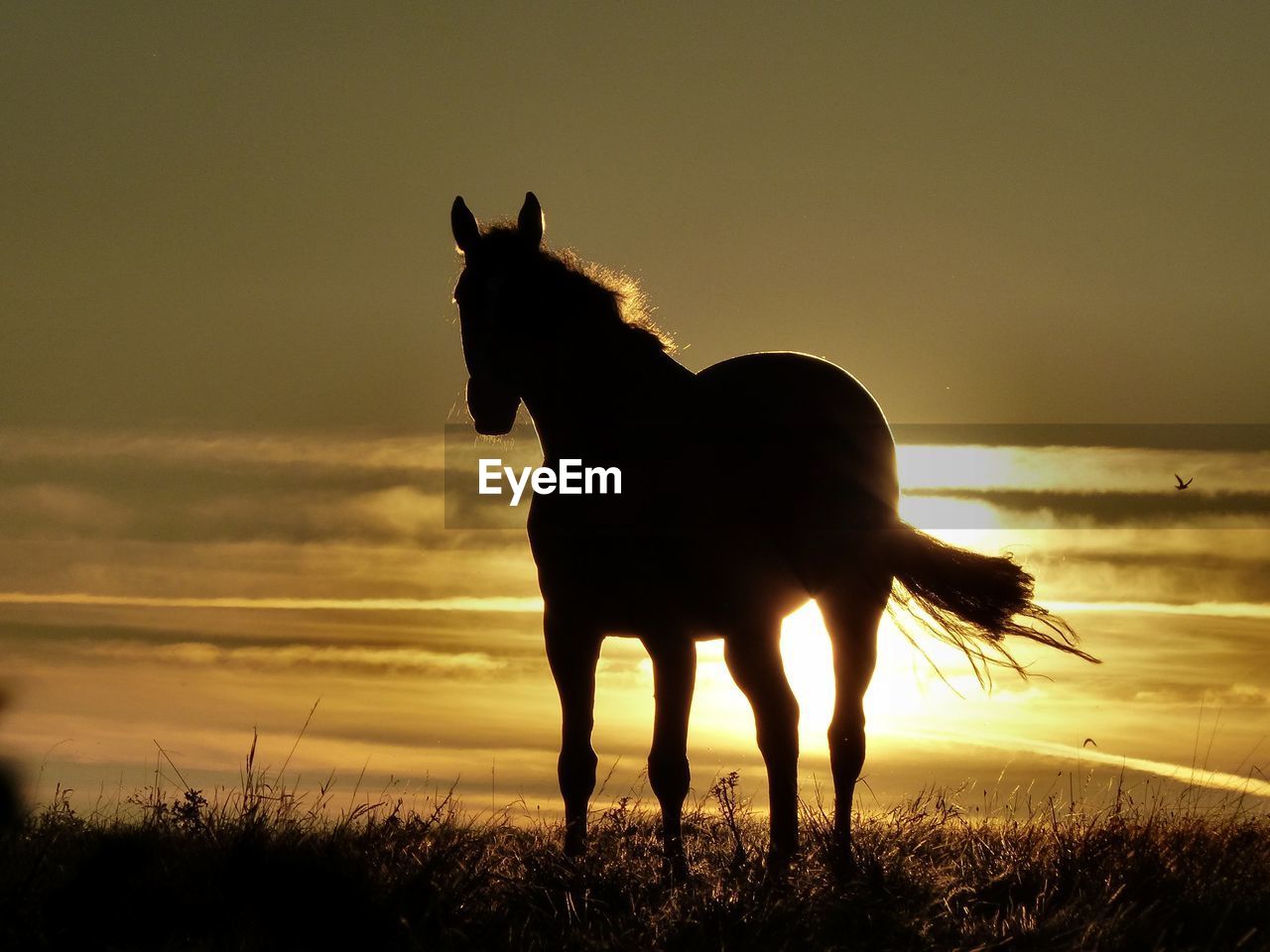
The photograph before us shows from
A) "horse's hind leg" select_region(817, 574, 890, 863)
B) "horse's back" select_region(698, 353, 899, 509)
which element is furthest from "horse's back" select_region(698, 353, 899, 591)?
"horse's hind leg" select_region(817, 574, 890, 863)

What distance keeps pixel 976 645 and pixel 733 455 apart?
2481mm

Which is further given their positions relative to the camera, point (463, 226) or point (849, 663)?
point (849, 663)

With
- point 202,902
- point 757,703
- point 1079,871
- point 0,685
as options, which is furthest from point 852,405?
point 0,685

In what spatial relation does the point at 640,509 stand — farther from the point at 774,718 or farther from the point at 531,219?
the point at 531,219

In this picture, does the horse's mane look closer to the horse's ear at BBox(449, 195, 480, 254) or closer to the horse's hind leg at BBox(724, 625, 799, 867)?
the horse's ear at BBox(449, 195, 480, 254)

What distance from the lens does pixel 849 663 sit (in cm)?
835

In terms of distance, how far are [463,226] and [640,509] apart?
1937mm

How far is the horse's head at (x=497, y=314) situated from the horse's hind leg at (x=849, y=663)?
7.93 feet

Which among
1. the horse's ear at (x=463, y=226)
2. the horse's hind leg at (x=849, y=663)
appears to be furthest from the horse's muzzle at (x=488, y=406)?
the horse's hind leg at (x=849, y=663)

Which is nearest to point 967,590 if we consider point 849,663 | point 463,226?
point 849,663

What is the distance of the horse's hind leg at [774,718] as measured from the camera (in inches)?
280

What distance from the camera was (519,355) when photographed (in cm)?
738

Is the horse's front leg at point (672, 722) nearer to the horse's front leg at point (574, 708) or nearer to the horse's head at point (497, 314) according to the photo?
the horse's front leg at point (574, 708)

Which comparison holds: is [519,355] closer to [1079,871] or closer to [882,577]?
[882,577]
